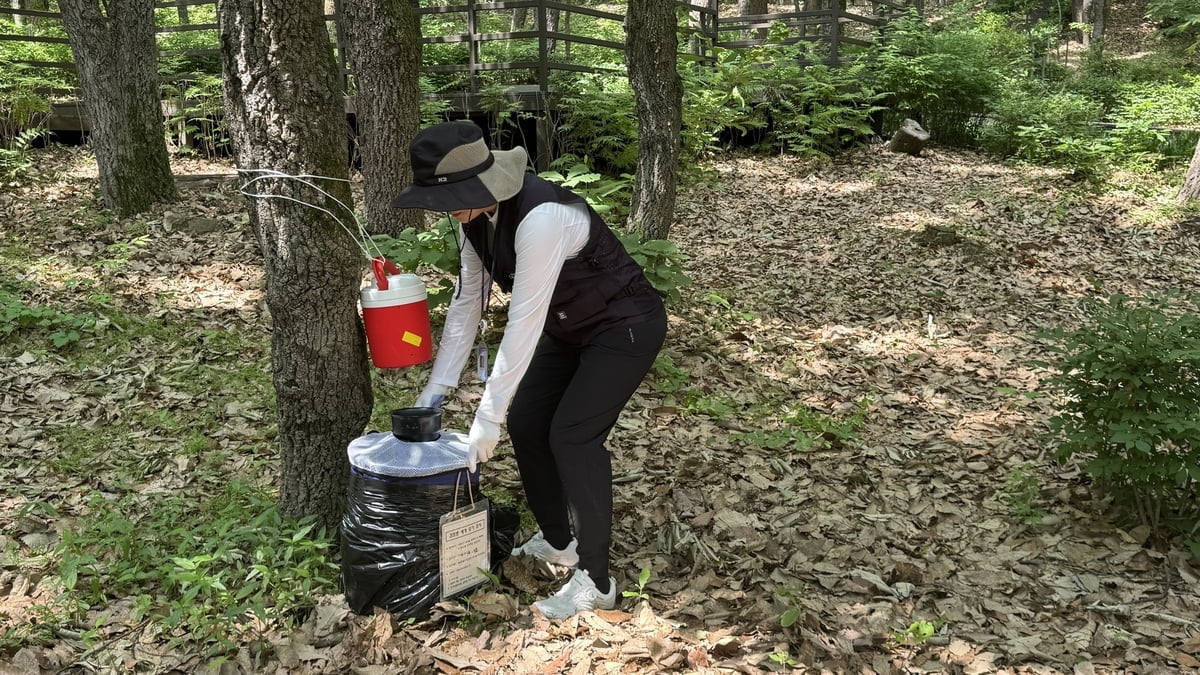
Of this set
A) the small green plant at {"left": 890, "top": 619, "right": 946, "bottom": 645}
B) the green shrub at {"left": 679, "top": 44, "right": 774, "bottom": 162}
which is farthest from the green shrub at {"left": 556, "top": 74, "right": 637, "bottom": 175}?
the small green plant at {"left": 890, "top": 619, "right": 946, "bottom": 645}

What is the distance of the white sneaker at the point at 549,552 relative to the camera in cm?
362

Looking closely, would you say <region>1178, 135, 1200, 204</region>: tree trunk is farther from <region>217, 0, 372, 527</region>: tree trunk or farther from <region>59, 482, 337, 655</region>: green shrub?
<region>59, 482, 337, 655</region>: green shrub

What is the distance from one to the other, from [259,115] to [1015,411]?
4718mm

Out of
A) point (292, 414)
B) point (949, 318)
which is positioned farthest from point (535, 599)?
point (949, 318)

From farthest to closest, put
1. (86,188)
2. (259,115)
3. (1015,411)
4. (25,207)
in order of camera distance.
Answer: (86,188) < (25,207) < (1015,411) < (259,115)

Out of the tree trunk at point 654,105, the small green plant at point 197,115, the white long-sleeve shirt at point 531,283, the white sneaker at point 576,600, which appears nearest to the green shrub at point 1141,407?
the white sneaker at point 576,600

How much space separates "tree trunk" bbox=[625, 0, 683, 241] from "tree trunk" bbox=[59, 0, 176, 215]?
4.53m

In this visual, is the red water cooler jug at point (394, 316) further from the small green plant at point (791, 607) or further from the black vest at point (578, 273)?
the small green plant at point (791, 607)

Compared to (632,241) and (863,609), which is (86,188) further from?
(863,609)

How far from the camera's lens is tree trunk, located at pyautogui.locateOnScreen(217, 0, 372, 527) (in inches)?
123

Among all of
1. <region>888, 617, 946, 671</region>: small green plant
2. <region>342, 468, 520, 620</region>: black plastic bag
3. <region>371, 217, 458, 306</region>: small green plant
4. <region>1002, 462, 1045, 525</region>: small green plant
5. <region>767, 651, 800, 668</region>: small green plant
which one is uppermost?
<region>371, 217, 458, 306</region>: small green plant

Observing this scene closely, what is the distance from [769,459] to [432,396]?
89.8 inches

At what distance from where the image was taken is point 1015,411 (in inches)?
215

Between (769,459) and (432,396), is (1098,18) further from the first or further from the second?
(432,396)
